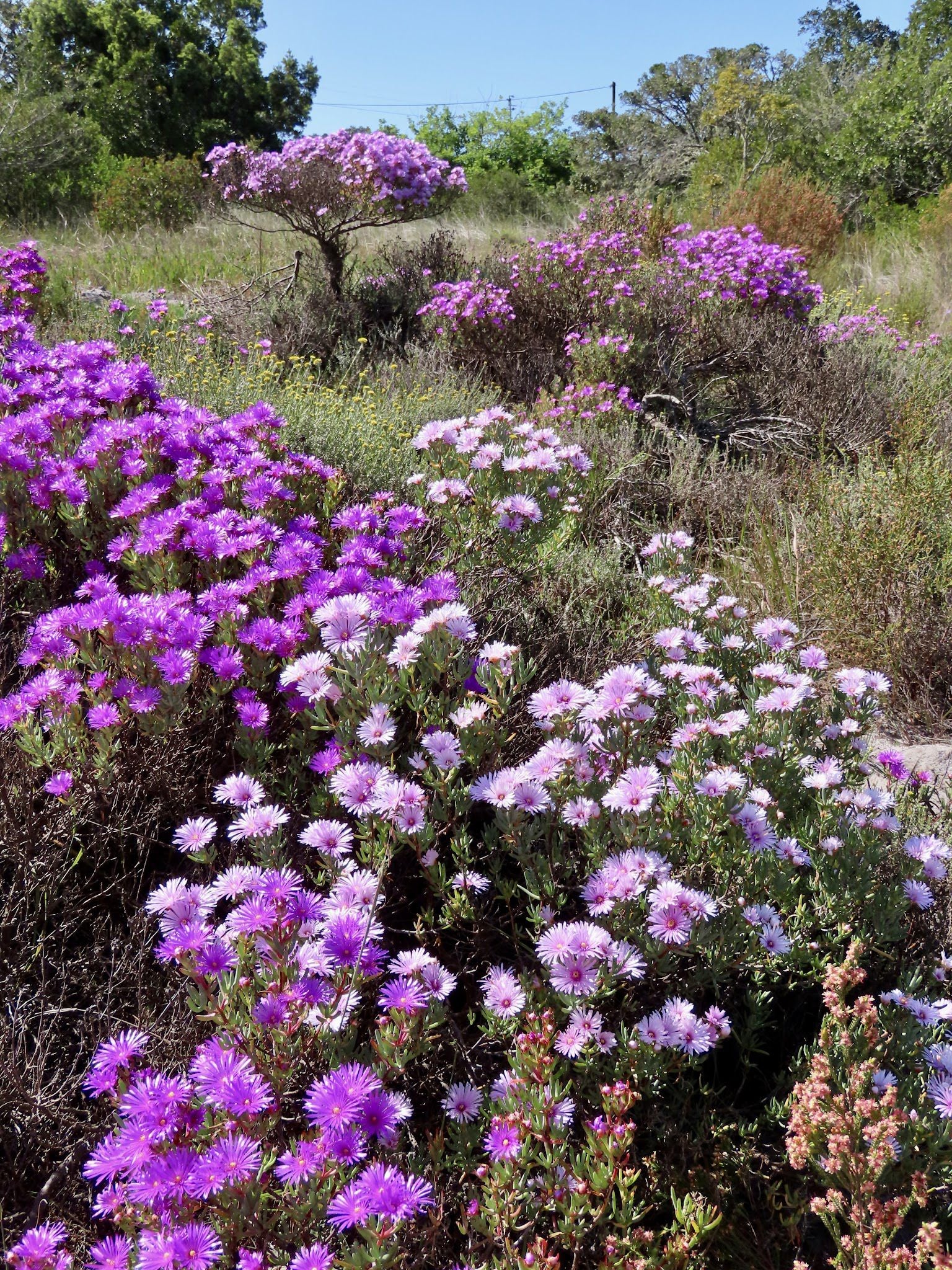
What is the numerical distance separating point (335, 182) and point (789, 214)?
675cm

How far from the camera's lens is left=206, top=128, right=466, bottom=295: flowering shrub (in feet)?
23.0

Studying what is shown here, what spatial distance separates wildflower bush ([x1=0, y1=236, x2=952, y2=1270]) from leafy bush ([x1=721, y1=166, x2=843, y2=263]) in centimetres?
995

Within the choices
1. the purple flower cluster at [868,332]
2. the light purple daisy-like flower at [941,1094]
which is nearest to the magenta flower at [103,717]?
the light purple daisy-like flower at [941,1094]

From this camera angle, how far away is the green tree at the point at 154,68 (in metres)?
27.0

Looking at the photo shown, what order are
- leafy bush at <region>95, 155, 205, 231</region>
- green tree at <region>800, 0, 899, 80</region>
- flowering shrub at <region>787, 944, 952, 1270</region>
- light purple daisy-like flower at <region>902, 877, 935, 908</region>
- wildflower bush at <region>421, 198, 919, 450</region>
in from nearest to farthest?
1. flowering shrub at <region>787, 944, 952, 1270</region>
2. light purple daisy-like flower at <region>902, 877, 935, 908</region>
3. wildflower bush at <region>421, 198, 919, 450</region>
4. leafy bush at <region>95, 155, 205, 231</region>
5. green tree at <region>800, 0, 899, 80</region>

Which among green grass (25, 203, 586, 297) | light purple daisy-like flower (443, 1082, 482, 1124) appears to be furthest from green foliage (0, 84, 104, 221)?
light purple daisy-like flower (443, 1082, 482, 1124)

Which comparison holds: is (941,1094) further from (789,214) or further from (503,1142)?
(789,214)

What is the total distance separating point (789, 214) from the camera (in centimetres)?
1080

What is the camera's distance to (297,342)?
21.8 feet

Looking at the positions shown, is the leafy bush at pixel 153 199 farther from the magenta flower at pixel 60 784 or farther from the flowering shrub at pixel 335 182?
the magenta flower at pixel 60 784

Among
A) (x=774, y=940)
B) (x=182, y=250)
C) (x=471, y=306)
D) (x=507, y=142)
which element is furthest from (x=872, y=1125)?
(x=507, y=142)

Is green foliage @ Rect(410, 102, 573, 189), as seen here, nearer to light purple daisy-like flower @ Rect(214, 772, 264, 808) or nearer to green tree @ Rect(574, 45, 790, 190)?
green tree @ Rect(574, 45, 790, 190)

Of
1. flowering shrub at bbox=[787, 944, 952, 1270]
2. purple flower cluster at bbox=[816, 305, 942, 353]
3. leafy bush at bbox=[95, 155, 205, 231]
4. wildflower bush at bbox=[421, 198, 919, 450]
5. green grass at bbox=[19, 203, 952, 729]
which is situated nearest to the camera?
flowering shrub at bbox=[787, 944, 952, 1270]

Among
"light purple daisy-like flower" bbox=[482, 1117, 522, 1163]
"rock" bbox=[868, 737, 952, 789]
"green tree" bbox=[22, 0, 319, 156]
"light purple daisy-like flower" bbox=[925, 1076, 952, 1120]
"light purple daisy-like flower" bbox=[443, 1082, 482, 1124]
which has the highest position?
"green tree" bbox=[22, 0, 319, 156]
